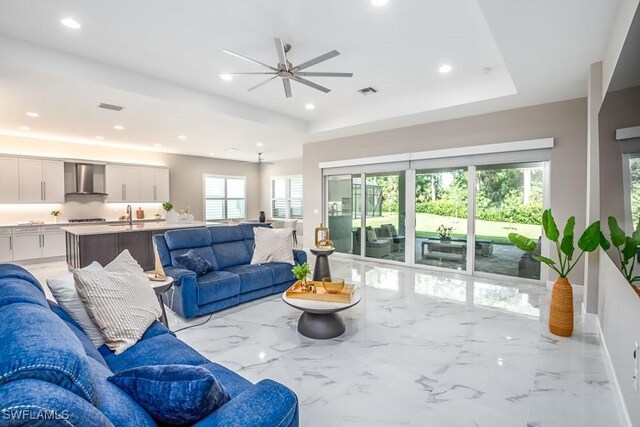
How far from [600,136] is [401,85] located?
2530 mm

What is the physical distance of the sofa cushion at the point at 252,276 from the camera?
13.2ft

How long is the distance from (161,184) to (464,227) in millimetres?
7906

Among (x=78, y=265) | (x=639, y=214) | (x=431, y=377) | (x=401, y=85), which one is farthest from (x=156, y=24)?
(x=639, y=214)

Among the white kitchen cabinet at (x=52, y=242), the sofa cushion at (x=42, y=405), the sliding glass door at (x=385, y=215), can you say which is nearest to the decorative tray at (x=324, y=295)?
the sofa cushion at (x=42, y=405)

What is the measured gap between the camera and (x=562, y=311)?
314cm

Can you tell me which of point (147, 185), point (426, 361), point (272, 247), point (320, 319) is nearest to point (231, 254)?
point (272, 247)

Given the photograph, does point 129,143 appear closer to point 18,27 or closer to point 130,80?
point 130,80

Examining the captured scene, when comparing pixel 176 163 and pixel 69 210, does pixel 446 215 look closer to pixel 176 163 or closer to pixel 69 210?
pixel 176 163

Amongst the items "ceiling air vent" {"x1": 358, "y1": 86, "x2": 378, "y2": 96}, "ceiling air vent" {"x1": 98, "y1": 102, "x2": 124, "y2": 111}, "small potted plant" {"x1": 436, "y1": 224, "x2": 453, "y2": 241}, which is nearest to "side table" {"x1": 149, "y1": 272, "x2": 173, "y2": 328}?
"ceiling air vent" {"x1": 98, "y1": 102, "x2": 124, "y2": 111}

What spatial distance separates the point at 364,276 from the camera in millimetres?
5676

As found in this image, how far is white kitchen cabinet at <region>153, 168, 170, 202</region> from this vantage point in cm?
889

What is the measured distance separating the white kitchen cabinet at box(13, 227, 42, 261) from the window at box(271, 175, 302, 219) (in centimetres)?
650

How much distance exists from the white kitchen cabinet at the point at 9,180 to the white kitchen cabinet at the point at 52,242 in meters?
0.87

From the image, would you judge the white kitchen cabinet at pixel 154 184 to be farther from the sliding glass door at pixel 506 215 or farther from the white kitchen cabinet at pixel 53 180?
the sliding glass door at pixel 506 215
